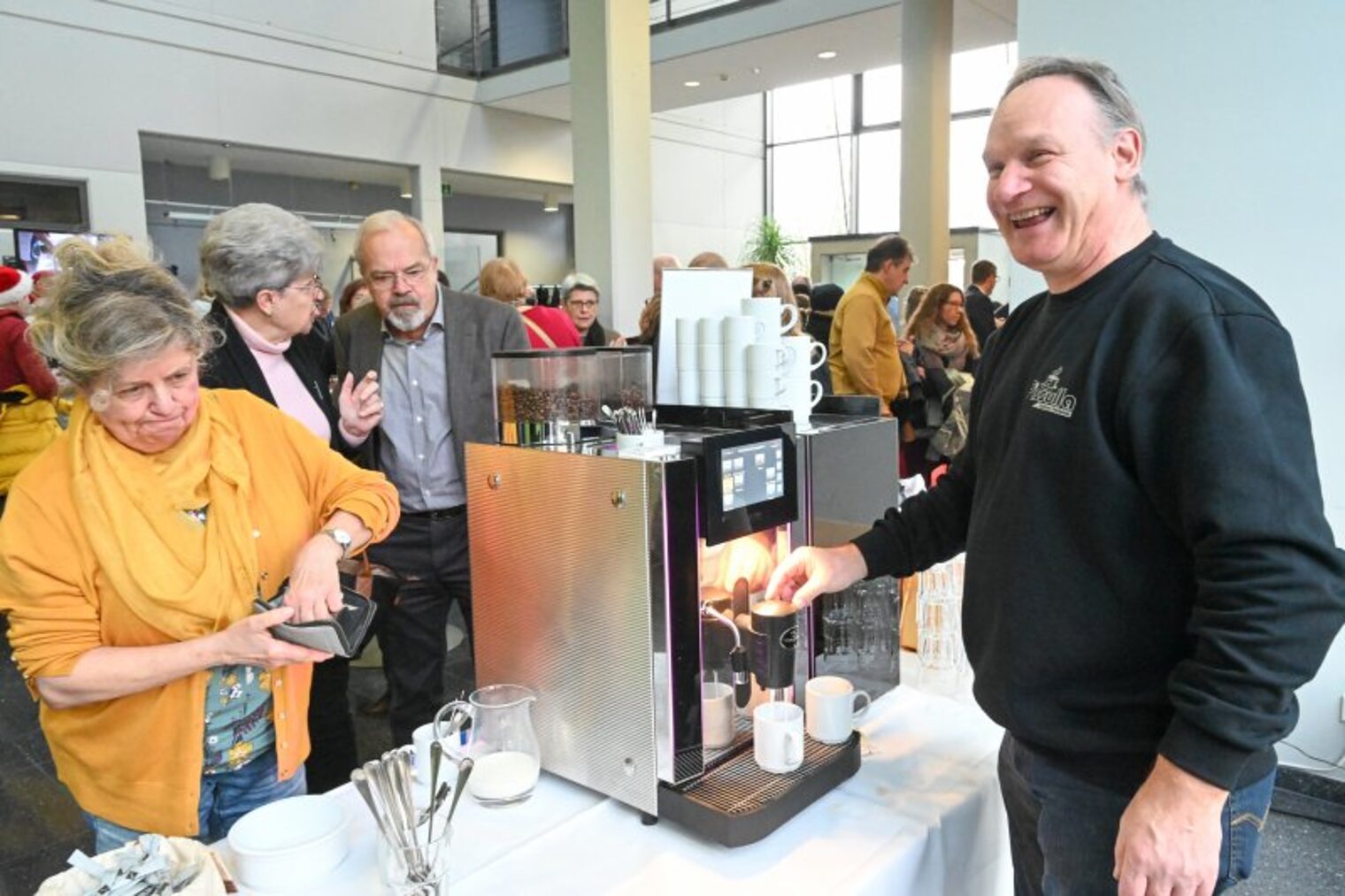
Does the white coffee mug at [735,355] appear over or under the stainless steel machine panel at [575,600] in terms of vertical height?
over

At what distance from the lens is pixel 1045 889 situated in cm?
99

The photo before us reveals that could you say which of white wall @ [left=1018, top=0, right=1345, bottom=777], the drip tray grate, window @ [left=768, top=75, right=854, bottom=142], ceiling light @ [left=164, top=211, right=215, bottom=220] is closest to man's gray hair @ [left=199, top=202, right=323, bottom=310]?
the drip tray grate

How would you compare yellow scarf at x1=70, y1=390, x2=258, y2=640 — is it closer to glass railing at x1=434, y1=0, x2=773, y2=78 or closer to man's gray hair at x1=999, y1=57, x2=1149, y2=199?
man's gray hair at x1=999, y1=57, x2=1149, y2=199

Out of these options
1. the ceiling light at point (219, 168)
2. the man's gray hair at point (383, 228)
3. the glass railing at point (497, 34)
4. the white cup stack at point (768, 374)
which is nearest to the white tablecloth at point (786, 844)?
the white cup stack at point (768, 374)

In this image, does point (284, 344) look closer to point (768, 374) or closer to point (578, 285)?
point (768, 374)

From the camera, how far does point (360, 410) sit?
2006 mm

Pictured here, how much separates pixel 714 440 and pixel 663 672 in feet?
0.91

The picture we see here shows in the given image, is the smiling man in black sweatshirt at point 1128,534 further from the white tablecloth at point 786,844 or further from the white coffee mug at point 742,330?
the white coffee mug at point 742,330

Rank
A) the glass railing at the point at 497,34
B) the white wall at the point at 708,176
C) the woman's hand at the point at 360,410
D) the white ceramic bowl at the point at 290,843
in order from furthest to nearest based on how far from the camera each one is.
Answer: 1. the white wall at the point at 708,176
2. the glass railing at the point at 497,34
3. the woman's hand at the point at 360,410
4. the white ceramic bowl at the point at 290,843

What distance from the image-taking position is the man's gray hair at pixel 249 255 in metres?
1.87

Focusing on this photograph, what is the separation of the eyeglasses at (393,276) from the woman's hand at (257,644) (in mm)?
1041

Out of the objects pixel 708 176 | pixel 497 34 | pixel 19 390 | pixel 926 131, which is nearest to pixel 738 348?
pixel 19 390

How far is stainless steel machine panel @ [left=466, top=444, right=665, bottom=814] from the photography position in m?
1.06

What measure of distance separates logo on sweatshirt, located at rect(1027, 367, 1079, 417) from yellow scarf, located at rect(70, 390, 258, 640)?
3.55 ft
